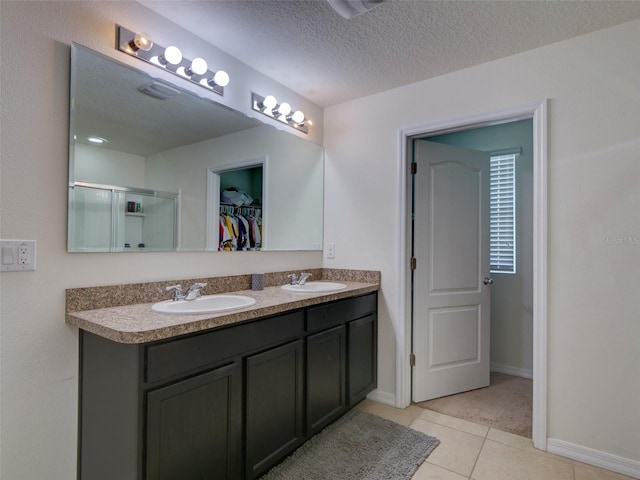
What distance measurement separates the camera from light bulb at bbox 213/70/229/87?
1.97m

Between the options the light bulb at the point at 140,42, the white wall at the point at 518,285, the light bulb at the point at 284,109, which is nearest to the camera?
the light bulb at the point at 140,42

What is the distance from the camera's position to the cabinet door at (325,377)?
1.96 metres

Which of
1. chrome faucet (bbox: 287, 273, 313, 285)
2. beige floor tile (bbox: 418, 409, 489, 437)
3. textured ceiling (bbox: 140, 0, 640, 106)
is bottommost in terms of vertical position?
beige floor tile (bbox: 418, 409, 489, 437)

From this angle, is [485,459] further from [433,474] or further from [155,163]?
[155,163]

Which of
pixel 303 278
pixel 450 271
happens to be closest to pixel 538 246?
pixel 450 271

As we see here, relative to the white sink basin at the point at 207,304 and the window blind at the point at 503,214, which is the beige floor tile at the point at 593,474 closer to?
the window blind at the point at 503,214

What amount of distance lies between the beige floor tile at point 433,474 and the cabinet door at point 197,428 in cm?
93

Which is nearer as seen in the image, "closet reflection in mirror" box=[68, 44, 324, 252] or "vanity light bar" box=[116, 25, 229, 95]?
"closet reflection in mirror" box=[68, 44, 324, 252]

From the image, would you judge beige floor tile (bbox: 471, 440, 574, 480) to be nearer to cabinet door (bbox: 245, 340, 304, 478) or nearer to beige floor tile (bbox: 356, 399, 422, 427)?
beige floor tile (bbox: 356, 399, 422, 427)

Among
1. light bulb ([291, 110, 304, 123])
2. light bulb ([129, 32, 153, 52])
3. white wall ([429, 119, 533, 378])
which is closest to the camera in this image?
light bulb ([129, 32, 153, 52])

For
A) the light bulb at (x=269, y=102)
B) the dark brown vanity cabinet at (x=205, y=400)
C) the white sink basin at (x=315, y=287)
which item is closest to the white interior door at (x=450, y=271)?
the white sink basin at (x=315, y=287)

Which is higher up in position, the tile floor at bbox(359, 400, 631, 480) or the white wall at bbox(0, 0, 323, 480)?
the white wall at bbox(0, 0, 323, 480)

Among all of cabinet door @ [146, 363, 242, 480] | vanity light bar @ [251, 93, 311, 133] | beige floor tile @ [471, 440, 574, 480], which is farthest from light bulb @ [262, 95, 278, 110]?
beige floor tile @ [471, 440, 574, 480]

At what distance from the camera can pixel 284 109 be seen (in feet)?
8.22
